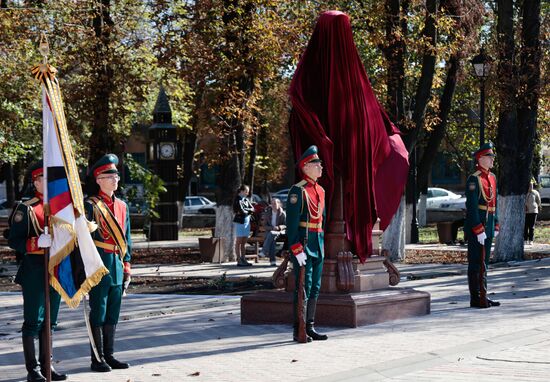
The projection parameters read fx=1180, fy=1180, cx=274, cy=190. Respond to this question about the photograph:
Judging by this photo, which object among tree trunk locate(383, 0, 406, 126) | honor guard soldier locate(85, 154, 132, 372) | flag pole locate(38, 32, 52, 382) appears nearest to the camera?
flag pole locate(38, 32, 52, 382)

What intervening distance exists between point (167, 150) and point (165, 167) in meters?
0.80

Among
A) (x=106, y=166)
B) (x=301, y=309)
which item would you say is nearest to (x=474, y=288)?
(x=301, y=309)

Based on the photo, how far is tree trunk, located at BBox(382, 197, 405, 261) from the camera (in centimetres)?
2556

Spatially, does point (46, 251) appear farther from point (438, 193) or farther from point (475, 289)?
point (438, 193)

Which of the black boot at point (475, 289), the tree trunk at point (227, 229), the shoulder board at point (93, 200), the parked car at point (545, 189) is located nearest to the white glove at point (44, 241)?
the shoulder board at point (93, 200)

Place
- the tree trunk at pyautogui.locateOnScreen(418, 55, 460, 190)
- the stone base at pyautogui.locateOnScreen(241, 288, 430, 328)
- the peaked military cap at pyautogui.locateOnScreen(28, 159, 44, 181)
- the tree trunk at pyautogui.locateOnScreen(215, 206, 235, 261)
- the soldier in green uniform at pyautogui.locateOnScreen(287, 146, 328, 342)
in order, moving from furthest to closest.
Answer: the tree trunk at pyautogui.locateOnScreen(418, 55, 460, 190), the tree trunk at pyautogui.locateOnScreen(215, 206, 235, 261), the stone base at pyautogui.locateOnScreen(241, 288, 430, 328), the soldier in green uniform at pyautogui.locateOnScreen(287, 146, 328, 342), the peaked military cap at pyautogui.locateOnScreen(28, 159, 44, 181)

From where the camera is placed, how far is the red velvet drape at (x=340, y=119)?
13.7 metres

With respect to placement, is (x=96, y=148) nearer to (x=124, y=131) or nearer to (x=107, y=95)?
(x=107, y=95)

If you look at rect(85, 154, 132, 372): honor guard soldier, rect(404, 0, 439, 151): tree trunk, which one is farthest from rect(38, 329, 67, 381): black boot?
rect(404, 0, 439, 151): tree trunk

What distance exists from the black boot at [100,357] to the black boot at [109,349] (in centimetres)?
5

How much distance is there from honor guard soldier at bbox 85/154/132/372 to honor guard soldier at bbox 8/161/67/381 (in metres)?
0.65

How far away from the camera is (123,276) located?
35.8 ft

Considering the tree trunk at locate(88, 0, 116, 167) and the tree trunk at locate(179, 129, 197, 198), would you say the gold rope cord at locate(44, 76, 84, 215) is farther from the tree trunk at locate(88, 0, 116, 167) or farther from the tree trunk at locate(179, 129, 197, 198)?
the tree trunk at locate(179, 129, 197, 198)

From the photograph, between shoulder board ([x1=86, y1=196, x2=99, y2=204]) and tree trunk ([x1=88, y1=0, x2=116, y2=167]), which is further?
tree trunk ([x1=88, y1=0, x2=116, y2=167])
